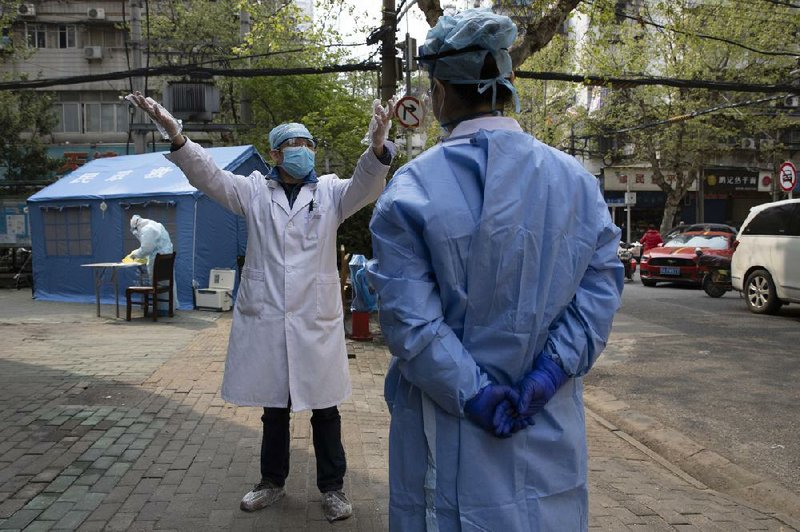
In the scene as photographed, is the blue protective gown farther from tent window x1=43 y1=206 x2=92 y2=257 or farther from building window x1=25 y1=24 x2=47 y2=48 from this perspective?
building window x1=25 y1=24 x2=47 y2=48

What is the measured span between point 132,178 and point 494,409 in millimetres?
14695

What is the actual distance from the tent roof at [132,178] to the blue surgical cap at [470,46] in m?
12.1

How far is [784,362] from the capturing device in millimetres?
8375

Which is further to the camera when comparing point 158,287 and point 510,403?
point 158,287

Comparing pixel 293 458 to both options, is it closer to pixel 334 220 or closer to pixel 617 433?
pixel 334 220

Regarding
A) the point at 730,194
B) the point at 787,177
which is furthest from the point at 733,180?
the point at 787,177

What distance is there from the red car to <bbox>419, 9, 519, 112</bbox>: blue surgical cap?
1719cm

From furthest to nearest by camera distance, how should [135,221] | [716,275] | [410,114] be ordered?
[716,275] < [135,221] < [410,114]

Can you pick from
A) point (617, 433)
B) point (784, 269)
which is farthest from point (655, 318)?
point (617, 433)

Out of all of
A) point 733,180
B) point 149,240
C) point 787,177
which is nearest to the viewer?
point 149,240

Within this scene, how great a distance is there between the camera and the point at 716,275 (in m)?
16.2

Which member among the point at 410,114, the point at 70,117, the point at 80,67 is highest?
the point at 80,67

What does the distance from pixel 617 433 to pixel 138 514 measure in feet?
11.7

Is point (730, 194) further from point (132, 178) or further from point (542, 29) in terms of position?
point (132, 178)
